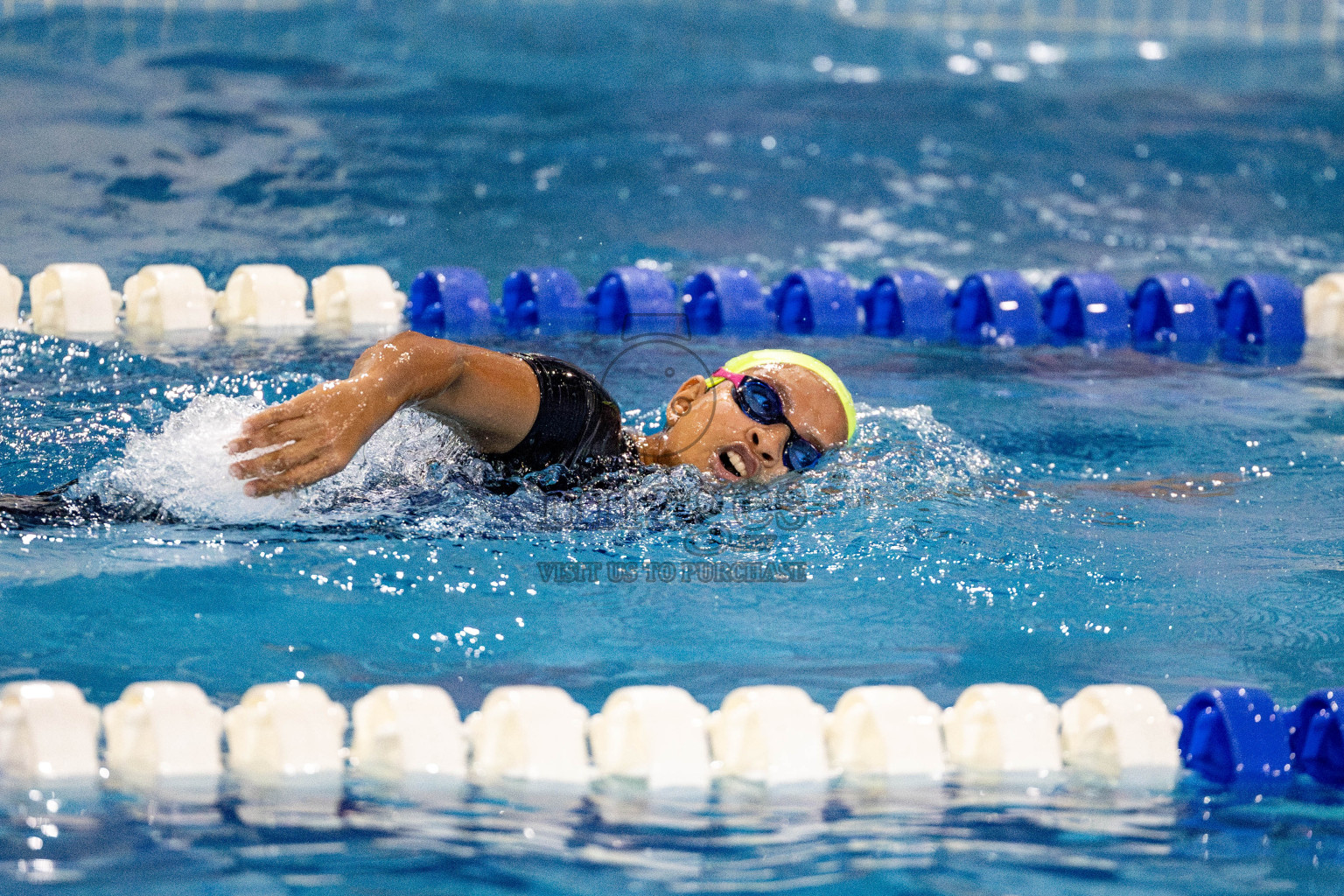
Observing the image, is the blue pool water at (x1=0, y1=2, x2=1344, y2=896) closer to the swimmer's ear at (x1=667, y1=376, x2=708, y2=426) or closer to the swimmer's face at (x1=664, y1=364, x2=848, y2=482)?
the swimmer's face at (x1=664, y1=364, x2=848, y2=482)

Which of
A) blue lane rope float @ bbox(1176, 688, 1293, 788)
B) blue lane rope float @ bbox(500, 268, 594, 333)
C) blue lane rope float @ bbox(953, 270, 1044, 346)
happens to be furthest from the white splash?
blue lane rope float @ bbox(953, 270, 1044, 346)

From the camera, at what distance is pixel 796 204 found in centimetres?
745

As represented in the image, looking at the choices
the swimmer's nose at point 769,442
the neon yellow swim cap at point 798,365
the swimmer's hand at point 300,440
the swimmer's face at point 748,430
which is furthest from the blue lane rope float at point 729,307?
the swimmer's hand at point 300,440

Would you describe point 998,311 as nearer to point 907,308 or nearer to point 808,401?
point 907,308

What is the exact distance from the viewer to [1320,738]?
2.39m

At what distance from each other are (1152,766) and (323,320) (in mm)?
3586

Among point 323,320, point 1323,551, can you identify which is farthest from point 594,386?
point 323,320

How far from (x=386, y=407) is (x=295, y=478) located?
0.69 ft

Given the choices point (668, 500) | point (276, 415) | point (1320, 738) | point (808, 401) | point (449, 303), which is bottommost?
point (1320, 738)

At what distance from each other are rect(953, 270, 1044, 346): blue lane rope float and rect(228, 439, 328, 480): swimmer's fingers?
3651 millimetres

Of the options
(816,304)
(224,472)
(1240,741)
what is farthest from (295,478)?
(816,304)

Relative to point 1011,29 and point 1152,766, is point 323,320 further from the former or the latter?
point 1011,29

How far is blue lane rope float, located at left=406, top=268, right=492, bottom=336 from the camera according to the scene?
521 cm

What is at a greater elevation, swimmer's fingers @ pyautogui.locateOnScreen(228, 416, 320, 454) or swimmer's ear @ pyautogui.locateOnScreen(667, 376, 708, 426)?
swimmer's ear @ pyautogui.locateOnScreen(667, 376, 708, 426)
